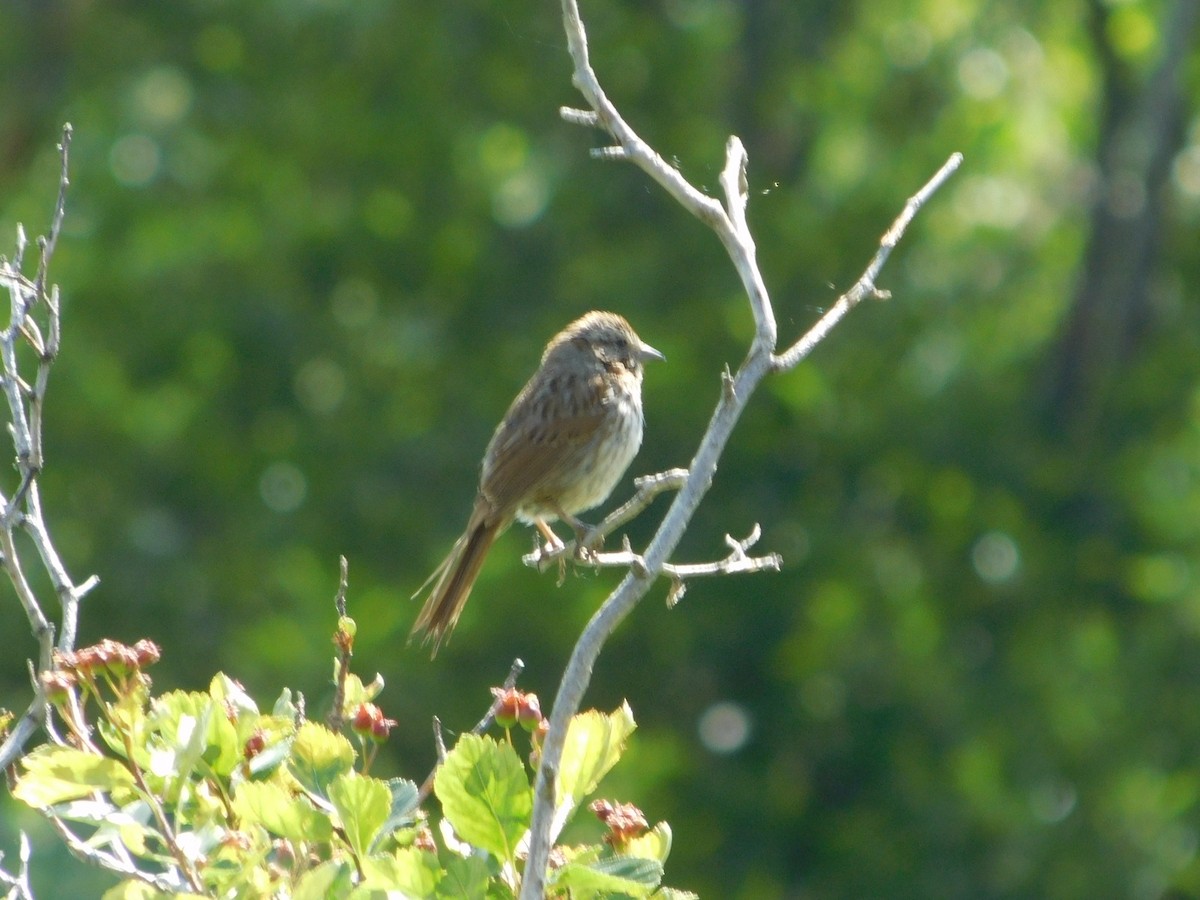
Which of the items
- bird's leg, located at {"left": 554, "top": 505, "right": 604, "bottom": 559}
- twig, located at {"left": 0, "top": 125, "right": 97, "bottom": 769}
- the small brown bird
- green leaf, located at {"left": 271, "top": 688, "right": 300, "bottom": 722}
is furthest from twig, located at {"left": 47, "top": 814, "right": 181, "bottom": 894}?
the small brown bird

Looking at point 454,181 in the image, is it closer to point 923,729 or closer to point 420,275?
point 420,275

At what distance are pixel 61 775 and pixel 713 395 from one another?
12180 mm

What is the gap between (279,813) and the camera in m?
3.05

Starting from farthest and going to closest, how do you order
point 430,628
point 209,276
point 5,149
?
point 5,149, point 209,276, point 430,628

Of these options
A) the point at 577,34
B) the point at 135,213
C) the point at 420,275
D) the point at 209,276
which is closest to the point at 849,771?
the point at 420,275

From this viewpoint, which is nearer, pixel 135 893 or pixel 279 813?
pixel 135 893

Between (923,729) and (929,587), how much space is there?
4.40ft

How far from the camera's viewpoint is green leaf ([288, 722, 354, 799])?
322 cm

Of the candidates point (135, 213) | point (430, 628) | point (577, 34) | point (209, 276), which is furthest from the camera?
point (135, 213)

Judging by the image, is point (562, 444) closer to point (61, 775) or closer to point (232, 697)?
point (232, 697)

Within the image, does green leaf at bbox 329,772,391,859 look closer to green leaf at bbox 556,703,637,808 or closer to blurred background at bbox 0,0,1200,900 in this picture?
green leaf at bbox 556,703,637,808

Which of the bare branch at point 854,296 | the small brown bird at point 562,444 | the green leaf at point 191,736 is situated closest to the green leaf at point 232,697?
the green leaf at point 191,736

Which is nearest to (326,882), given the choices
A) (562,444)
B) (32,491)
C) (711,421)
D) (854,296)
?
(711,421)

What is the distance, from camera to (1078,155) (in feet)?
65.7
